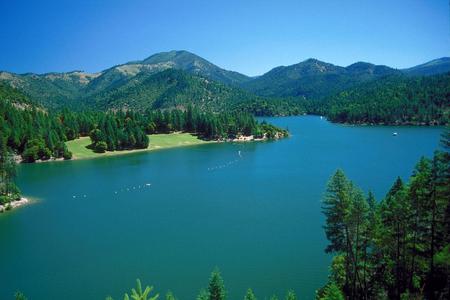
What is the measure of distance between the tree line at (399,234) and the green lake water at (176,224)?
31.0 ft

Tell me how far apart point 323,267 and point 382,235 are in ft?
50.0

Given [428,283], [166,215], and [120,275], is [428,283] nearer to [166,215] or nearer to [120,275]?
[120,275]

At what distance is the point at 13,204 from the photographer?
74500mm

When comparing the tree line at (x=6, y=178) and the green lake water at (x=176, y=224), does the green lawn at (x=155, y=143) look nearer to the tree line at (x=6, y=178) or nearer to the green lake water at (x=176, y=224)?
the green lake water at (x=176, y=224)

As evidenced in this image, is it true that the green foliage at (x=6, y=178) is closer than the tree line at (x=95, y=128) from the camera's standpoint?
Yes

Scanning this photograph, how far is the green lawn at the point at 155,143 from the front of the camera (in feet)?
453

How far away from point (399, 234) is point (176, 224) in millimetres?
40250

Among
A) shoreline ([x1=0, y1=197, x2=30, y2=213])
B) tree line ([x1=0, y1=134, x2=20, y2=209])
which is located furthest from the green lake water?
tree line ([x1=0, y1=134, x2=20, y2=209])

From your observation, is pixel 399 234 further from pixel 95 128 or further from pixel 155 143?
pixel 95 128

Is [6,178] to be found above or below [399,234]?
above

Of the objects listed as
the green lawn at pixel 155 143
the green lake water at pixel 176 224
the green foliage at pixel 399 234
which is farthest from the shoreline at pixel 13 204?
the green foliage at pixel 399 234

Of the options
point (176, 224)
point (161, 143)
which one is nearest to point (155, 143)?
point (161, 143)

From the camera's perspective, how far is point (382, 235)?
99.6 ft

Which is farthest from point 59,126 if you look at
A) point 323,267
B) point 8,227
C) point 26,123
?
point 323,267
